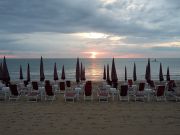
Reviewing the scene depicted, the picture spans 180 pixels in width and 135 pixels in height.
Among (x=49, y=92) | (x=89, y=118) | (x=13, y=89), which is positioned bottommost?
(x=89, y=118)

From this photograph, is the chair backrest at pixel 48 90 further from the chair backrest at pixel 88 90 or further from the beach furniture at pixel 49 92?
the chair backrest at pixel 88 90

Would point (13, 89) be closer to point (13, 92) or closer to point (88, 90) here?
point (13, 92)

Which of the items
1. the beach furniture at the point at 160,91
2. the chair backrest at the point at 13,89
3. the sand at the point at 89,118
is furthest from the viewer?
the chair backrest at the point at 13,89

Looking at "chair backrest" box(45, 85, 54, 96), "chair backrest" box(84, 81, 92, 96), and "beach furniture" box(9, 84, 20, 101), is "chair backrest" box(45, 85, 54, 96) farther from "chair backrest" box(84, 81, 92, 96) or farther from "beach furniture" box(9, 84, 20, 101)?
"chair backrest" box(84, 81, 92, 96)

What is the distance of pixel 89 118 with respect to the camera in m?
9.32

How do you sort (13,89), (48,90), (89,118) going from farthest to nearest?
(13,89)
(48,90)
(89,118)

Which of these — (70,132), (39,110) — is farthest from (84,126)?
(39,110)

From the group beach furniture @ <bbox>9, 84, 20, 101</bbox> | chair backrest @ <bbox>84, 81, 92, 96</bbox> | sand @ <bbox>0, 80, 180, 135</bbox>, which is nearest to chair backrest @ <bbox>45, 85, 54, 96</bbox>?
sand @ <bbox>0, 80, 180, 135</bbox>

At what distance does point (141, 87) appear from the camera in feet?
46.4

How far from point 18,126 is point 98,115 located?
290 cm

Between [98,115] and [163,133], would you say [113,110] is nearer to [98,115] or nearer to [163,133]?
[98,115]

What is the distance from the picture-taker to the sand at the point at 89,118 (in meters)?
7.84

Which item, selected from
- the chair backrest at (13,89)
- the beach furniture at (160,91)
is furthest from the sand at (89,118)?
the chair backrest at (13,89)

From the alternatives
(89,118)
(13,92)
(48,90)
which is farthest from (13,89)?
(89,118)
